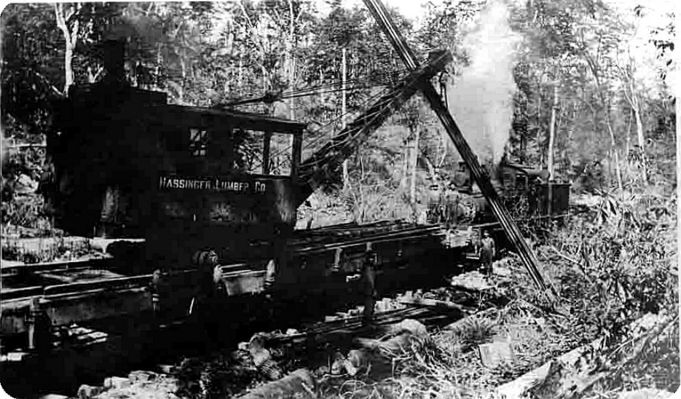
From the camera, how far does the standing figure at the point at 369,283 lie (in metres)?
2.40

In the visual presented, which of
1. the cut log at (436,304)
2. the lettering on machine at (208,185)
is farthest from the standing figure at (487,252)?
the lettering on machine at (208,185)

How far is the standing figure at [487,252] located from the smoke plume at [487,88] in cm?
31

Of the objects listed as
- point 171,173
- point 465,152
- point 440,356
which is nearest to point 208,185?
point 171,173

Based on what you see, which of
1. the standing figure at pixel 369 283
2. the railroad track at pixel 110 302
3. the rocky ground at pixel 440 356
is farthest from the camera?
the standing figure at pixel 369 283

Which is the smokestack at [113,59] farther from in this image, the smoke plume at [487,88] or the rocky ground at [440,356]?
the smoke plume at [487,88]

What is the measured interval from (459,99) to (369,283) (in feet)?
2.25

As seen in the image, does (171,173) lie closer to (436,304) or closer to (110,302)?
(110,302)

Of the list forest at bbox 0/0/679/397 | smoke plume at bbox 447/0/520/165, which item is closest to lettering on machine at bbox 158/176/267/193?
forest at bbox 0/0/679/397

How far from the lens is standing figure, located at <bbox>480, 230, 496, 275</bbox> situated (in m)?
2.50

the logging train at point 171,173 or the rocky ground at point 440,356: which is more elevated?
the logging train at point 171,173

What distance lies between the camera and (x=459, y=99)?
7.81 feet

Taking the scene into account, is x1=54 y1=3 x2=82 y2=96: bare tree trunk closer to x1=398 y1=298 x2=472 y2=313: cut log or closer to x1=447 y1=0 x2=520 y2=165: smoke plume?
x1=447 y1=0 x2=520 y2=165: smoke plume

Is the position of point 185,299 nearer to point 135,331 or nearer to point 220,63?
point 135,331

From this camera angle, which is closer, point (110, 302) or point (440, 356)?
point (110, 302)
